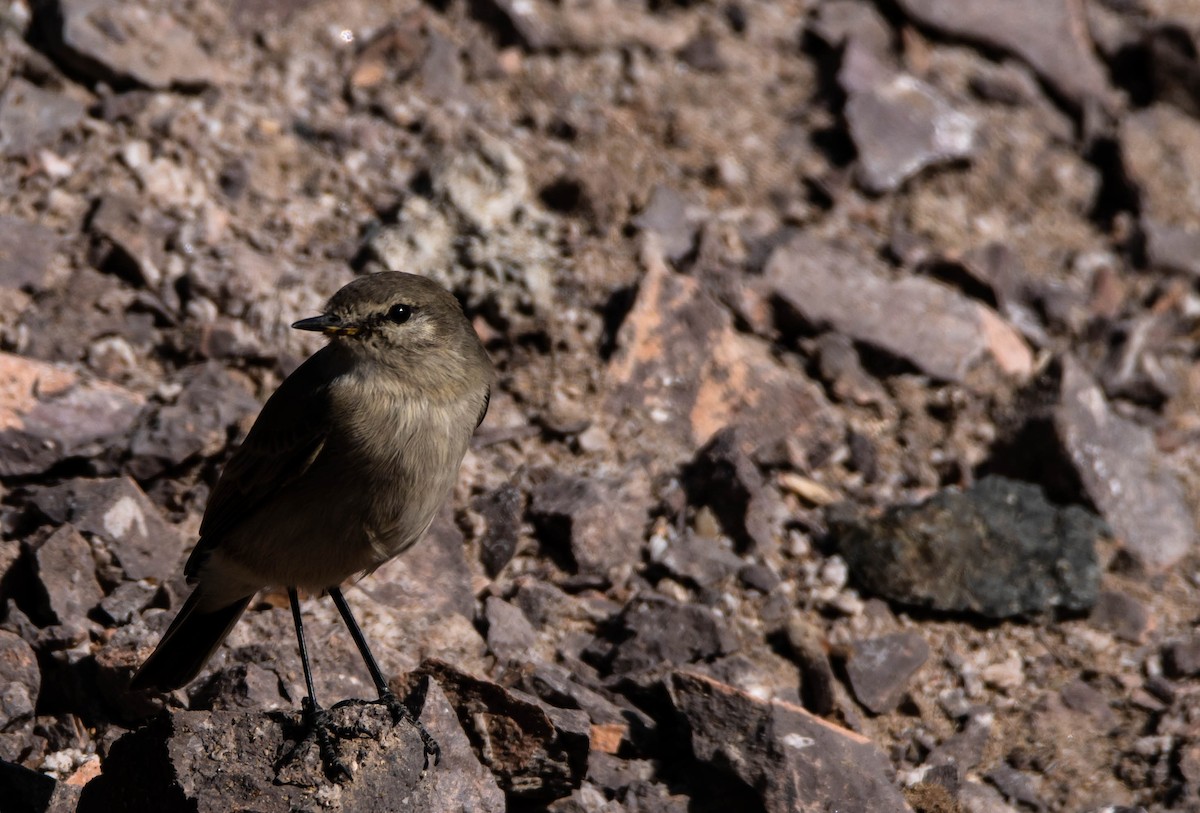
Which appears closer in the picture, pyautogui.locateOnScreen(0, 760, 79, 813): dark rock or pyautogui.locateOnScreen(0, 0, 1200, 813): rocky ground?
pyautogui.locateOnScreen(0, 760, 79, 813): dark rock

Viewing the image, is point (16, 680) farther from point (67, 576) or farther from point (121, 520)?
point (121, 520)

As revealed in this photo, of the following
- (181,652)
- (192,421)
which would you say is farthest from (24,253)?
(181,652)

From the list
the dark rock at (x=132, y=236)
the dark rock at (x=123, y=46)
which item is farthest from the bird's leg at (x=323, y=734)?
the dark rock at (x=123, y=46)

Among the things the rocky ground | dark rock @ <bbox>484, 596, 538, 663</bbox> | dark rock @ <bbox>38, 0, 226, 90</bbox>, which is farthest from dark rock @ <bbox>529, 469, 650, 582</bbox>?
dark rock @ <bbox>38, 0, 226, 90</bbox>

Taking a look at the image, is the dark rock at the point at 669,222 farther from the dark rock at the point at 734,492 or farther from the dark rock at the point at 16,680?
the dark rock at the point at 16,680

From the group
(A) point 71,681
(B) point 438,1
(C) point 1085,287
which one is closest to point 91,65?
(B) point 438,1

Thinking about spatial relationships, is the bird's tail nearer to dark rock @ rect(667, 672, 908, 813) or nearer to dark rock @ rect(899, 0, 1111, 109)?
dark rock @ rect(667, 672, 908, 813)

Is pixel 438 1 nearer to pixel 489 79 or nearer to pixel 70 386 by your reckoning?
pixel 489 79
